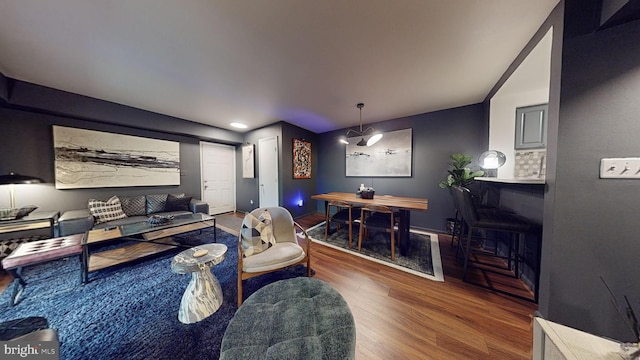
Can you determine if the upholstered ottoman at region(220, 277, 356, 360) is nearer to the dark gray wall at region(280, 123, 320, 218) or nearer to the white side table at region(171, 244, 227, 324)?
the white side table at region(171, 244, 227, 324)

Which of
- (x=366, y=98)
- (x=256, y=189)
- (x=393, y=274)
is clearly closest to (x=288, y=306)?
(x=393, y=274)

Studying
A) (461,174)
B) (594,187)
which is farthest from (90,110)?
(461,174)

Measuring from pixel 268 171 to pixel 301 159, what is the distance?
85 centimetres

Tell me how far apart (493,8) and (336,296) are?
2330 mm

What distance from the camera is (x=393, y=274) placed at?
6.38 ft

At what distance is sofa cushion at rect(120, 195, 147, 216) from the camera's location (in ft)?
10.2

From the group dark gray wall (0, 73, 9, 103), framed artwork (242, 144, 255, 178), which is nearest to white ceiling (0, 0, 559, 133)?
dark gray wall (0, 73, 9, 103)

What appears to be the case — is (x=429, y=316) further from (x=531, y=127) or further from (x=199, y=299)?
(x=531, y=127)

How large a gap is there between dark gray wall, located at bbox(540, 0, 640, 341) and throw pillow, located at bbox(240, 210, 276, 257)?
7.55 feet

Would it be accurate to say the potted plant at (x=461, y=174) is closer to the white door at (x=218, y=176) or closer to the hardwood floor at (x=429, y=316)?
the hardwood floor at (x=429, y=316)

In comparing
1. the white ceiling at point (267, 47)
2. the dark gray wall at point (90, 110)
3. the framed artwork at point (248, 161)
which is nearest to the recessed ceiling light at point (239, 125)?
the framed artwork at point (248, 161)

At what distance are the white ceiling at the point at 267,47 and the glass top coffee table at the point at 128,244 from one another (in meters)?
1.91

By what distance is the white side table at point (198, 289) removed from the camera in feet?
4.40

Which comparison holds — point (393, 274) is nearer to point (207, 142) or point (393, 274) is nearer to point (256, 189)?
point (256, 189)
